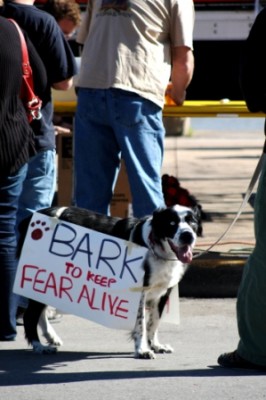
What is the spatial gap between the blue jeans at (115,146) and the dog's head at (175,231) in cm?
65

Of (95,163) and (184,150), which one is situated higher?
(95,163)

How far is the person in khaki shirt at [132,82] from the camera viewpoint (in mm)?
6617

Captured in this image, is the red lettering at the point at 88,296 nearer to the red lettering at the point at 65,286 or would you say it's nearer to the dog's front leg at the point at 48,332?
the red lettering at the point at 65,286

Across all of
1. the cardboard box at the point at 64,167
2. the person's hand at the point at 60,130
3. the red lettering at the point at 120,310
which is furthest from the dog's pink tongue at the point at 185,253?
the cardboard box at the point at 64,167

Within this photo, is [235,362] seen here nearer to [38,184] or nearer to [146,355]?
[146,355]

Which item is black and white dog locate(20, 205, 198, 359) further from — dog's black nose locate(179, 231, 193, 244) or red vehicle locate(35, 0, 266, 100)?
red vehicle locate(35, 0, 266, 100)

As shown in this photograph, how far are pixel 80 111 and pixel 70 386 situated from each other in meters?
1.98

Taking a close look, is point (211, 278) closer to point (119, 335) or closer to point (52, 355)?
point (119, 335)

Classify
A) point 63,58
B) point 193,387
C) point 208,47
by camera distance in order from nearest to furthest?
point 193,387
point 63,58
point 208,47

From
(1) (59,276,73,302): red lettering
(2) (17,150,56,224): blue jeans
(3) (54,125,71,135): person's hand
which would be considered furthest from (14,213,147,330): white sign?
(3) (54,125,71,135): person's hand

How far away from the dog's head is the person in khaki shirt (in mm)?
653

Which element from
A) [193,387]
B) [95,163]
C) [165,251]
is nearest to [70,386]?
[193,387]

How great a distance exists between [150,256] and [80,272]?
0.40 meters

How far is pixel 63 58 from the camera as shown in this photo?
6527mm
